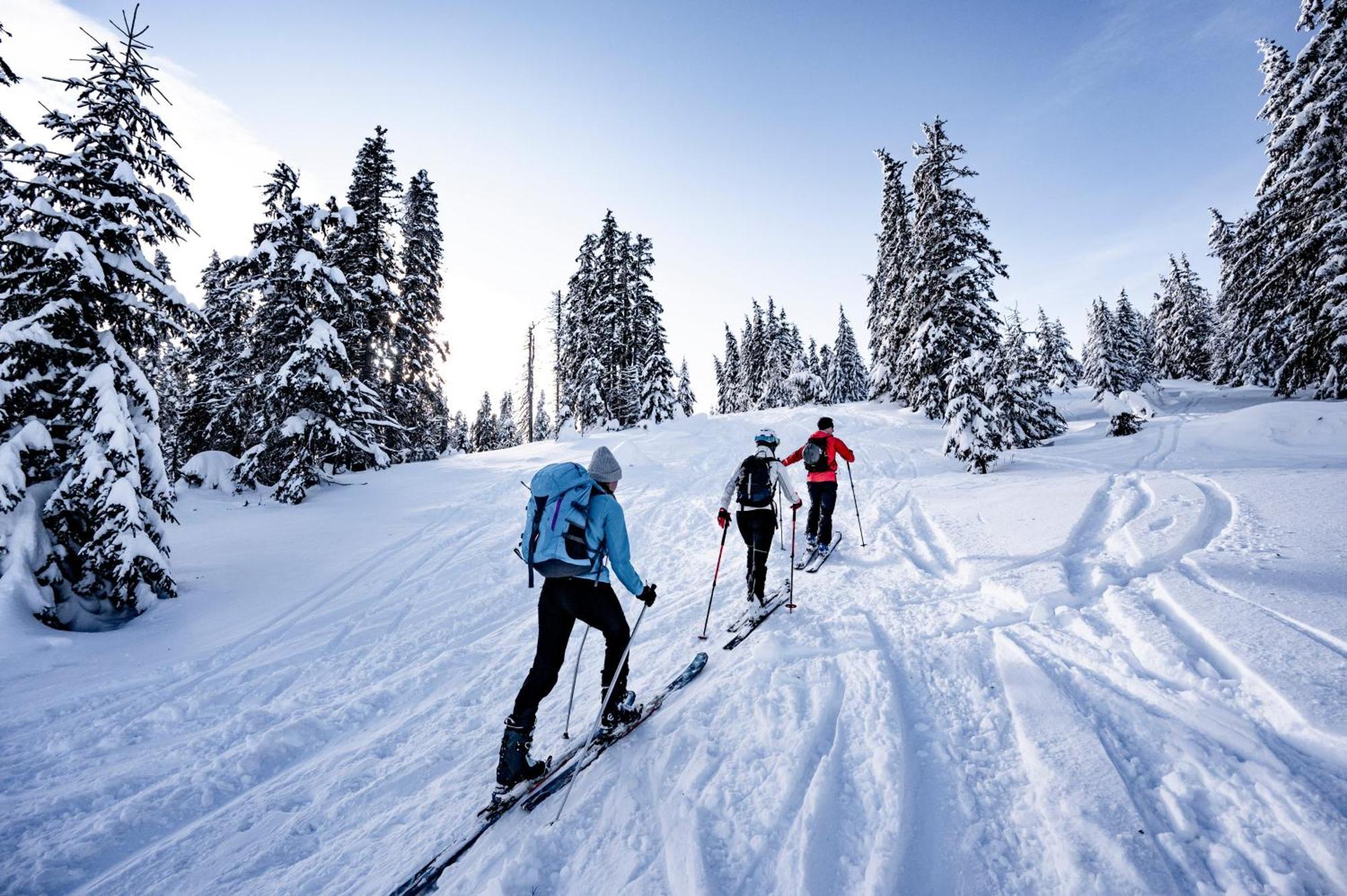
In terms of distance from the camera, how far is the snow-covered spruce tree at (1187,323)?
44531mm

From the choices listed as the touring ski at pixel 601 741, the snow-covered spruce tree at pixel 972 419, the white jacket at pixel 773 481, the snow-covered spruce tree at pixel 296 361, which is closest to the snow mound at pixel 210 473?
the snow-covered spruce tree at pixel 296 361

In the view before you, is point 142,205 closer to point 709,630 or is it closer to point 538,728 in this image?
point 538,728

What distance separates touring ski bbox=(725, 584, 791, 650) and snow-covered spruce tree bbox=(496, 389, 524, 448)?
5328 centimetres

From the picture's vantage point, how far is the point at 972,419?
1580cm

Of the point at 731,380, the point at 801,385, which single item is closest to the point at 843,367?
the point at 801,385

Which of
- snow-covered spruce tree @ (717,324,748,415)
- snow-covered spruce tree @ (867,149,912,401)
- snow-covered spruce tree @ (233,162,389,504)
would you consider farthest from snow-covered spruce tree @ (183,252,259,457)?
snow-covered spruce tree @ (717,324,748,415)

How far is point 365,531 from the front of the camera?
39.2 ft

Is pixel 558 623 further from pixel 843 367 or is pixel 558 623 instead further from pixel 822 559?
pixel 843 367

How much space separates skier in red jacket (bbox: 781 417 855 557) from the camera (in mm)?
9102

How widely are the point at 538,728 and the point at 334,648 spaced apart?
3.85 m

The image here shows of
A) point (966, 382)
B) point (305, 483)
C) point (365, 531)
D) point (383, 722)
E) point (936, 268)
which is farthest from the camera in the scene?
point (936, 268)

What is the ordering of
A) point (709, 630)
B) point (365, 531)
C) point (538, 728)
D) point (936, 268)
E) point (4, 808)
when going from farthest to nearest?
point (936, 268) < point (365, 531) < point (709, 630) < point (538, 728) < point (4, 808)

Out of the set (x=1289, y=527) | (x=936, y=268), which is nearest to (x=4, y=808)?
(x=1289, y=527)

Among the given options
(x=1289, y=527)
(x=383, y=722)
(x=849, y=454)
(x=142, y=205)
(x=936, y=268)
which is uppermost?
(x=936, y=268)
